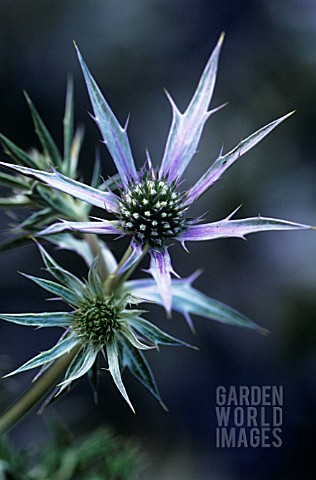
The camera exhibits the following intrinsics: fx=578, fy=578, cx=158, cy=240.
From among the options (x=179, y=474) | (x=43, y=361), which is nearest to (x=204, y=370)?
(x=179, y=474)

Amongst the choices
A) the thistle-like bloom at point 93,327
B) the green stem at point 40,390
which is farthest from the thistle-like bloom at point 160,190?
the green stem at point 40,390

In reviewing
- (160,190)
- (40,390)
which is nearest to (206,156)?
(160,190)

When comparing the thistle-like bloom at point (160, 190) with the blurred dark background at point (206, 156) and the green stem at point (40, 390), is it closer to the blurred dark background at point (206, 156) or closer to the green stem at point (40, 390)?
the green stem at point (40, 390)

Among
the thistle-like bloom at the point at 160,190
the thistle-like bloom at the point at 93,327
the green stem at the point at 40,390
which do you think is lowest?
the green stem at the point at 40,390

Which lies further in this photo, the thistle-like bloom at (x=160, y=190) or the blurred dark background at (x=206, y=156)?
the blurred dark background at (x=206, y=156)

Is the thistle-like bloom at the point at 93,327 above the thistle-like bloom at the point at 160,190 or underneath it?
underneath

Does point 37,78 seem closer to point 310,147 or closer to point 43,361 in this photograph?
point 310,147

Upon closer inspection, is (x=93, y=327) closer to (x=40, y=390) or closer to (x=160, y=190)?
(x=40, y=390)

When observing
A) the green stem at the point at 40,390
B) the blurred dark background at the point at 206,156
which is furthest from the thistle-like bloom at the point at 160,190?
the blurred dark background at the point at 206,156
